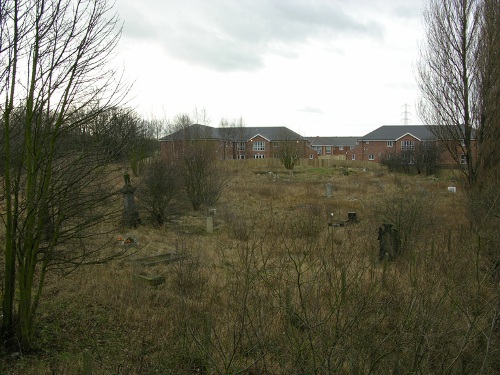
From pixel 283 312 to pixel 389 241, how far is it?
5.62m

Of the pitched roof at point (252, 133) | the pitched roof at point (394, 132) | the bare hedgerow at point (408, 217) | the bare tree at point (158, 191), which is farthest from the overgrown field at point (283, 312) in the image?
the pitched roof at point (394, 132)

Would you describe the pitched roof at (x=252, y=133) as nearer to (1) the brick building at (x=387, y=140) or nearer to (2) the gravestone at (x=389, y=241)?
(1) the brick building at (x=387, y=140)

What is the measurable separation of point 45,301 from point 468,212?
982cm

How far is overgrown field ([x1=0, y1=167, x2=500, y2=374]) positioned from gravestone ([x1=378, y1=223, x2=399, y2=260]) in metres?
0.31

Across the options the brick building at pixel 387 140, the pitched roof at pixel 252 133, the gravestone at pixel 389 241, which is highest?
the pitched roof at pixel 252 133

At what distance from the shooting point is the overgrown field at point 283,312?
10.7 ft

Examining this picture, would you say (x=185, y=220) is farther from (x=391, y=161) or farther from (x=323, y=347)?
(x=391, y=161)

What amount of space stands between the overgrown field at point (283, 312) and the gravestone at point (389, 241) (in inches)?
12.3

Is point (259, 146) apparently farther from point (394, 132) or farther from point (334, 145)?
point (394, 132)

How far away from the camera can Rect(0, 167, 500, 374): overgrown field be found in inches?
128

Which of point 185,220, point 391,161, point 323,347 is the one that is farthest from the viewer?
point 391,161

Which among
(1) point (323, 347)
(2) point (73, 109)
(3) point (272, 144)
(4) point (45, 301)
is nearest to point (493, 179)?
(1) point (323, 347)

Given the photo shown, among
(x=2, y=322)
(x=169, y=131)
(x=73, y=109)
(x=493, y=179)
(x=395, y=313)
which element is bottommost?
(x=395, y=313)

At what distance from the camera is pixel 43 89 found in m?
4.50
